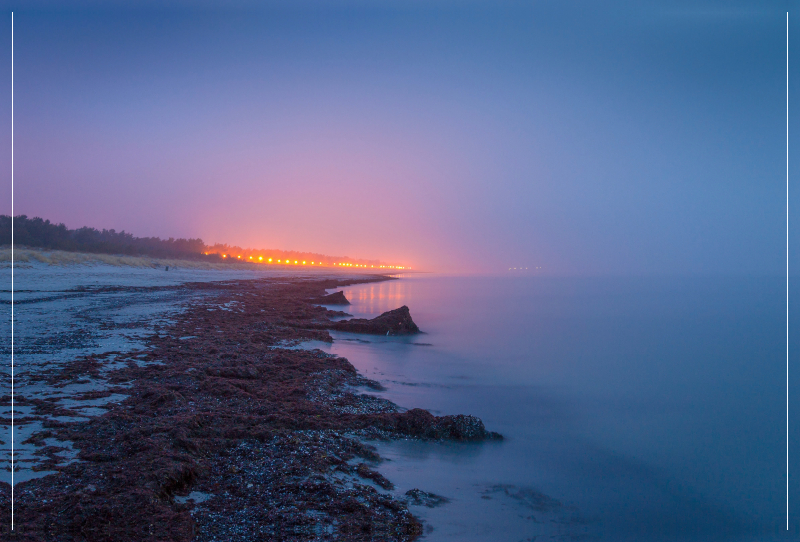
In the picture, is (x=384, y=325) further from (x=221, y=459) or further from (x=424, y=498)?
(x=424, y=498)

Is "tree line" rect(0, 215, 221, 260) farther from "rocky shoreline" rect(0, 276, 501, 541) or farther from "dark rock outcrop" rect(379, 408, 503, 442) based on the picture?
"dark rock outcrop" rect(379, 408, 503, 442)

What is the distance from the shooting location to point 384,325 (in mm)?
12773

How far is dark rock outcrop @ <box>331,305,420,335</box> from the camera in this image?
41.4ft

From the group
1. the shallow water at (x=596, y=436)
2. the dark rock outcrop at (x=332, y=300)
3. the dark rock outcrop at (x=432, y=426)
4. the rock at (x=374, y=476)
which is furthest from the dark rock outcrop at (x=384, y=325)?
the rock at (x=374, y=476)

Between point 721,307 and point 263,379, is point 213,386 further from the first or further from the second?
point 721,307

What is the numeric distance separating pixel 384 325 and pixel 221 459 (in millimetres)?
9239

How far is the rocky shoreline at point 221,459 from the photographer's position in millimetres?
2650

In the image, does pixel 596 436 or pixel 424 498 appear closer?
pixel 424 498

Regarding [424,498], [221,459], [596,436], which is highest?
[221,459]

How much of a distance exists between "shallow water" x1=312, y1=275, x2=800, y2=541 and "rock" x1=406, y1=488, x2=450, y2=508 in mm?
85

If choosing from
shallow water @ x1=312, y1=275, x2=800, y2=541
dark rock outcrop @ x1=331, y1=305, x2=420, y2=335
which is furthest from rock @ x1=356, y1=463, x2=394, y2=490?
dark rock outcrop @ x1=331, y1=305, x2=420, y2=335

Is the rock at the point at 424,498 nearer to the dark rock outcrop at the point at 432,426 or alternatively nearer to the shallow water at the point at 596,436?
the shallow water at the point at 596,436

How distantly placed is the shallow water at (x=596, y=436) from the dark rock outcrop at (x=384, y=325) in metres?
0.50

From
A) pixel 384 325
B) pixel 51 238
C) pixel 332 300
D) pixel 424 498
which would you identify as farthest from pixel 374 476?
pixel 51 238
